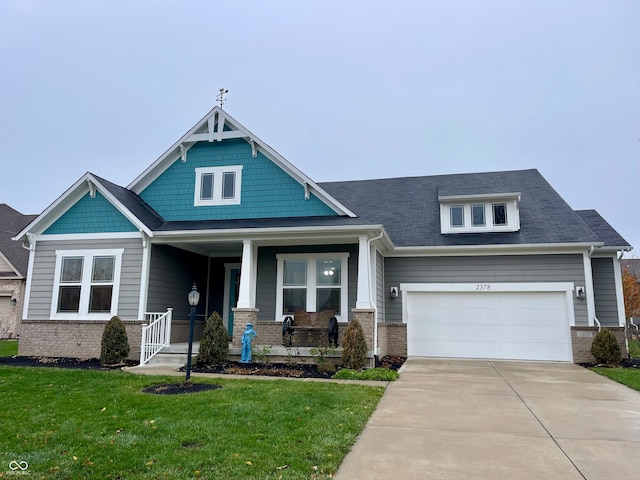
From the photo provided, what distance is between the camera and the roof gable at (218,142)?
13.0 meters

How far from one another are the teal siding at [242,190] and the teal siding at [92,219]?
4.73 ft

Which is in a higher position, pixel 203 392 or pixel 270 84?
pixel 270 84

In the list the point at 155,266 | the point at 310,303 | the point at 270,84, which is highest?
the point at 270,84

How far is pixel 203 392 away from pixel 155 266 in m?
6.01

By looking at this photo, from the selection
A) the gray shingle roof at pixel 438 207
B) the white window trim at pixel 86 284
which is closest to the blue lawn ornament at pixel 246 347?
the white window trim at pixel 86 284

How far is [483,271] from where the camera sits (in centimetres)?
1352

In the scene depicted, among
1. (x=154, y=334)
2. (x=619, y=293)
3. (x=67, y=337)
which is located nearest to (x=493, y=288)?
(x=619, y=293)

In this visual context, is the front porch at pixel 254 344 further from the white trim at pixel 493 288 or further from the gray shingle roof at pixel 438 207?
the gray shingle roof at pixel 438 207

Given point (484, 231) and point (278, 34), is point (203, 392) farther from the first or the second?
point (278, 34)

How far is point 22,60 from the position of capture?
23094 millimetres

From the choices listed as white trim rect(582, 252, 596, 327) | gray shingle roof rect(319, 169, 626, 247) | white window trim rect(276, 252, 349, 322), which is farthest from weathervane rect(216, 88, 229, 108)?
white trim rect(582, 252, 596, 327)

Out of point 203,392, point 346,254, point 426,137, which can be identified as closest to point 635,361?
point 346,254

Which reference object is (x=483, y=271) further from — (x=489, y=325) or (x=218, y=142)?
(x=218, y=142)

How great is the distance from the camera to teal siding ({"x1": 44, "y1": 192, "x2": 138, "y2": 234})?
12.5 m
